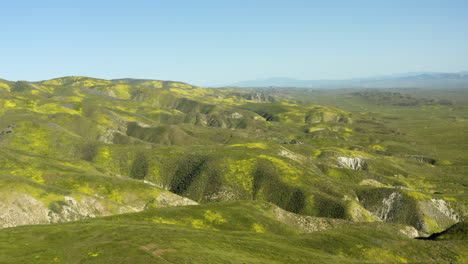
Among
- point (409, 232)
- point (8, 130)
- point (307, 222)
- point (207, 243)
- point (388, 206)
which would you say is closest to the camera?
point (207, 243)

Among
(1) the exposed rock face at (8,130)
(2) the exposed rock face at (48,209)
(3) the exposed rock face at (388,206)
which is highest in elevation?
(1) the exposed rock face at (8,130)

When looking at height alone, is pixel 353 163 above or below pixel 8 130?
below

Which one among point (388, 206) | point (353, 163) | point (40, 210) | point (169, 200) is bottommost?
point (388, 206)

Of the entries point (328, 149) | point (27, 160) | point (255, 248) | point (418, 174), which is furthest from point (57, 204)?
point (418, 174)

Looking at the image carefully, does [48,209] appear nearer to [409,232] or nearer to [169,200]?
[169,200]

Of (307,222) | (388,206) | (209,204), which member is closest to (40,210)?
(209,204)

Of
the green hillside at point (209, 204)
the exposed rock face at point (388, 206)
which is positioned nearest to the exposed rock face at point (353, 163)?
the green hillside at point (209, 204)

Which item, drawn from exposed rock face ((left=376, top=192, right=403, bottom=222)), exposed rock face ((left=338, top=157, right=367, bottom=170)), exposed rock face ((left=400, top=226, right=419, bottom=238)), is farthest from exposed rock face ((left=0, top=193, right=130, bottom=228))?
exposed rock face ((left=338, top=157, right=367, bottom=170))

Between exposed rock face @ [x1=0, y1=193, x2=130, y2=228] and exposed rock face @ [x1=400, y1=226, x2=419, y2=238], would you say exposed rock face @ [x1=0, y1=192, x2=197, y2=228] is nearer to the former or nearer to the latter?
exposed rock face @ [x1=0, y1=193, x2=130, y2=228]

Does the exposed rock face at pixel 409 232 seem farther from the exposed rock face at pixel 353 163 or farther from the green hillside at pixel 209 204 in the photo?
the exposed rock face at pixel 353 163
